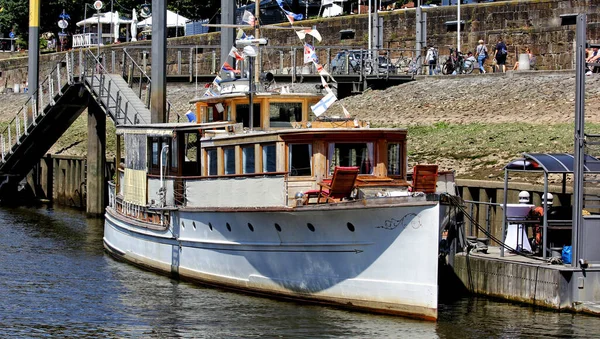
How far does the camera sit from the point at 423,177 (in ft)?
72.5

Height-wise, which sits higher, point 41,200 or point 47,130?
point 47,130

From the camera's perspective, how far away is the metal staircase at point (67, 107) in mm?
37188

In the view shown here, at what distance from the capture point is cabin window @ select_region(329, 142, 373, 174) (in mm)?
22891

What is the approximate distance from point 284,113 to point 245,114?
0.91 metres

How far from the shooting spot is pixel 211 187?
24562 millimetres

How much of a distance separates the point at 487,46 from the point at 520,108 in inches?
486

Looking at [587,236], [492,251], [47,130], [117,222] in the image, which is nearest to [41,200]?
[47,130]

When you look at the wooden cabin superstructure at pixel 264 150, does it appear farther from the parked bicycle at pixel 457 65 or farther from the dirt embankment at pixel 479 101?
the parked bicycle at pixel 457 65

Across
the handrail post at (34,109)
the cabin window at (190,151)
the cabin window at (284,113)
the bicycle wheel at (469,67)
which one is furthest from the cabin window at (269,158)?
the bicycle wheel at (469,67)

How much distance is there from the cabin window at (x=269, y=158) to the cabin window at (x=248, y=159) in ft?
1.54

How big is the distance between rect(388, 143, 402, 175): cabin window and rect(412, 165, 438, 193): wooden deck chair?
1472mm

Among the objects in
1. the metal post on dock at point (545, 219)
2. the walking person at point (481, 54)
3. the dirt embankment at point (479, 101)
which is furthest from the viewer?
the walking person at point (481, 54)

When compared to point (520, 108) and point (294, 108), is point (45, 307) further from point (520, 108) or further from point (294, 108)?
point (520, 108)

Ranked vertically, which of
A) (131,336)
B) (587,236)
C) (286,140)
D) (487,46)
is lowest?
(131,336)
